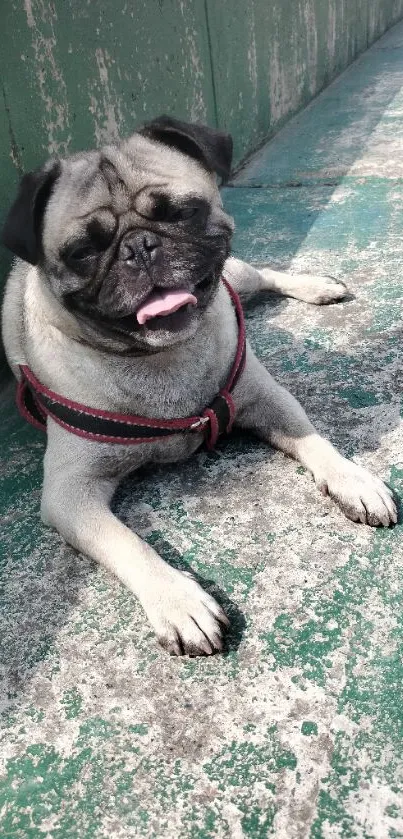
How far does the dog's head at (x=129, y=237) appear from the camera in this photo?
2063 millimetres

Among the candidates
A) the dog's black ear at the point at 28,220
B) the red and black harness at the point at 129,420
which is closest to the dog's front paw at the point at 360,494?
the red and black harness at the point at 129,420

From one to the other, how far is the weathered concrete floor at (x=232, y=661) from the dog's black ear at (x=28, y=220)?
0.86 m

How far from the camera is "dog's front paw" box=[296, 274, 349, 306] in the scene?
3436 mm

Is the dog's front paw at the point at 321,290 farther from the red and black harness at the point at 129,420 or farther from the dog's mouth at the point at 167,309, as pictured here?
the dog's mouth at the point at 167,309

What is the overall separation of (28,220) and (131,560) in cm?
102

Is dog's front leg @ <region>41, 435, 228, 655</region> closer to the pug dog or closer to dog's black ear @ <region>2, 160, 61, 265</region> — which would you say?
the pug dog

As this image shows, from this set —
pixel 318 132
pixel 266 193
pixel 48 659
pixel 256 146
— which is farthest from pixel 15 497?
pixel 318 132

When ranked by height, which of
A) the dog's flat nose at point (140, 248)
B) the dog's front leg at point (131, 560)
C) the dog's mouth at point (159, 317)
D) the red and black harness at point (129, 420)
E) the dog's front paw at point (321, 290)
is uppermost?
the dog's flat nose at point (140, 248)

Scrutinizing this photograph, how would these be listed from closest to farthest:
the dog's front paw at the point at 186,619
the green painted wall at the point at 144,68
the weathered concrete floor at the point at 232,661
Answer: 1. the weathered concrete floor at the point at 232,661
2. the dog's front paw at the point at 186,619
3. the green painted wall at the point at 144,68

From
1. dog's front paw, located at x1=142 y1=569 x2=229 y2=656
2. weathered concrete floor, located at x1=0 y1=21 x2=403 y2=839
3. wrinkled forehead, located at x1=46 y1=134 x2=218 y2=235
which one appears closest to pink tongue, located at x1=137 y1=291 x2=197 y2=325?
wrinkled forehead, located at x1=46 y1=134 x2=218 y2=235

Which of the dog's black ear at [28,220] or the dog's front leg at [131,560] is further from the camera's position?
the dog's black ear at [28,220]

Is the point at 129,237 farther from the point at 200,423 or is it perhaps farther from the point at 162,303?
the point at 200,423

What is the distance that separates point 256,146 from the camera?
583 cm

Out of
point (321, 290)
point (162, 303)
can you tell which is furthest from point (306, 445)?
point (321, 290)
